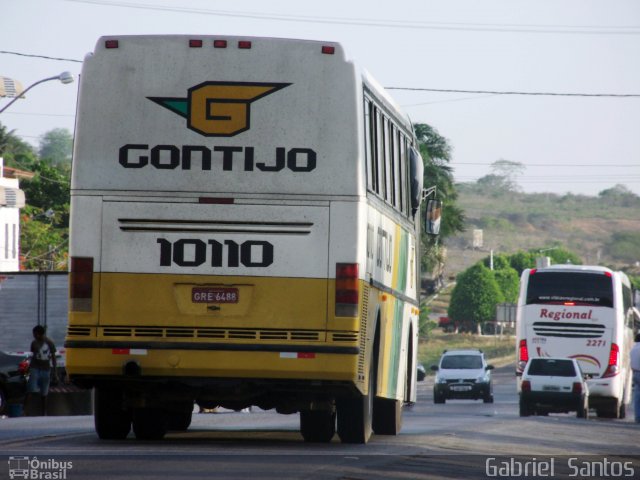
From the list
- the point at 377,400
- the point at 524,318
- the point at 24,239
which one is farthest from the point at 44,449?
the point at 24,239

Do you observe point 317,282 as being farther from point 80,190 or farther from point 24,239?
point 24,239

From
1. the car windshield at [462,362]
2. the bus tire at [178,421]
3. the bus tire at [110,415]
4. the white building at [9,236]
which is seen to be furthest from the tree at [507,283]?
the bus tire at [110,415]

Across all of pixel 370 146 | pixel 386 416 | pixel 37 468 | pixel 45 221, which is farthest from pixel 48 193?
pixel 37 468

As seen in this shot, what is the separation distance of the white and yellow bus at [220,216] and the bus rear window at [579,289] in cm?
2758

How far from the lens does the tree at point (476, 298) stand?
155m

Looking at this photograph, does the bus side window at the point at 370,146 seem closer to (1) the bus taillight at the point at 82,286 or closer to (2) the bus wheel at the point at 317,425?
(2) the bus wheel at the point at 317,425

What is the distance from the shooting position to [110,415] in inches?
649

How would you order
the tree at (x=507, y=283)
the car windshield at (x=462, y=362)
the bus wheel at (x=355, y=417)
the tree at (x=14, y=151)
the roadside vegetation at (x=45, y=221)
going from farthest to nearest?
the tree at (x=507, y=283) < the tree at (x=14, y=151) < the roadside vegetation at (x=45, y=221) < the car windshield at (x=462, y=362) < the bus wheel at (x=355, y=417)

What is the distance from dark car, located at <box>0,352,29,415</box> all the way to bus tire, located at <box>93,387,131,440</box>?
13449 mm

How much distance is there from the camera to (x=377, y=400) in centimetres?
1984

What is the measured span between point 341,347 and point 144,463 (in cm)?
242

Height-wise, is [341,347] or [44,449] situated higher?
[341,347]

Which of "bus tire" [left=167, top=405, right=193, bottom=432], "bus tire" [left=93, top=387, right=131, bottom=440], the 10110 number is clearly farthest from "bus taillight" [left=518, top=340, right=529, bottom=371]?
the 10110 number

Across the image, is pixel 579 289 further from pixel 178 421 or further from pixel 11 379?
pixel 178 421
